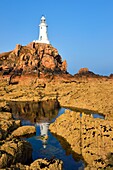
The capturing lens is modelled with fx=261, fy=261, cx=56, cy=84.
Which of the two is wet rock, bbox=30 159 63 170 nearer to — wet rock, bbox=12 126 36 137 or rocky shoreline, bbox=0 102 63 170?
rocky shoreline, bbox=0 102 63 170

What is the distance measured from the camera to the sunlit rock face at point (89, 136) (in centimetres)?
2217

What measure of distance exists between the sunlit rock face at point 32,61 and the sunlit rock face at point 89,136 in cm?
6103

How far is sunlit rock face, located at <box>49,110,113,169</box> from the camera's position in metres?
22.2

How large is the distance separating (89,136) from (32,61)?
7292 centimetres

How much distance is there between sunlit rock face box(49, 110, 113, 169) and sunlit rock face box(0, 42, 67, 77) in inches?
2403

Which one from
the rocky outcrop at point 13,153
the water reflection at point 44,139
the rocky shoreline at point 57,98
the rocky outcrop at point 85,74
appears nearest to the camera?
the rocky outcrop at point 13,153

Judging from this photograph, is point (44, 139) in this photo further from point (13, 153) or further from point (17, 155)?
point (13, 153)

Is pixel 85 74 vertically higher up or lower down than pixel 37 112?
higher up

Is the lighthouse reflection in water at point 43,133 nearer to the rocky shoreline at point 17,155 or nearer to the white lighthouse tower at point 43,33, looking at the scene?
the rocky shoreline at point 17,155

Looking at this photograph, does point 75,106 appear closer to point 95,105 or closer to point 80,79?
point 95,105

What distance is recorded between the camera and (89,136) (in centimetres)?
2436

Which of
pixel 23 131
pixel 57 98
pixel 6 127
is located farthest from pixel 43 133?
pixel 57 98

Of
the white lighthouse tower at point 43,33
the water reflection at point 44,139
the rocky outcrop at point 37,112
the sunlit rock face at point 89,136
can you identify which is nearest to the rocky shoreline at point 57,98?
the sunlit rock face at point 89,136

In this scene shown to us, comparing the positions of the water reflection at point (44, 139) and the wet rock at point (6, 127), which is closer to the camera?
the water reflection at point (44, 139)
